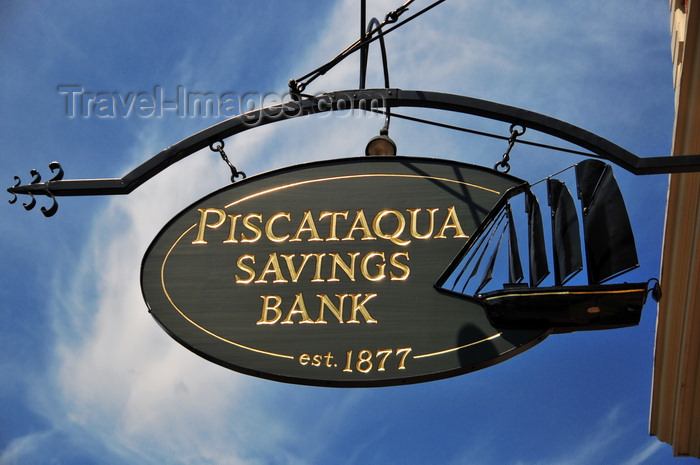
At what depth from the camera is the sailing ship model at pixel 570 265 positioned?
459cm

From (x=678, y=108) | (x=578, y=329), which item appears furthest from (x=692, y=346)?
(x=578, y=329)

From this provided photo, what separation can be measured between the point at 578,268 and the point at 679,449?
6064 millimetres

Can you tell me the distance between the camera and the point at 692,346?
9359mm

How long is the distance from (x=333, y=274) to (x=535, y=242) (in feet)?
3.40

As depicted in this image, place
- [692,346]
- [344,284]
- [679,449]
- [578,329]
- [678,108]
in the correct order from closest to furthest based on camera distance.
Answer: [578,329] → [344,284] → [678,108] → [692,346] → [679,449]

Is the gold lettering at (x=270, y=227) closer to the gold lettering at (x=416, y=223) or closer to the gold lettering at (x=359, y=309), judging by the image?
the gold lettering at (x=359, y=309)

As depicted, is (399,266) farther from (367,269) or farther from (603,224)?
(603,224)

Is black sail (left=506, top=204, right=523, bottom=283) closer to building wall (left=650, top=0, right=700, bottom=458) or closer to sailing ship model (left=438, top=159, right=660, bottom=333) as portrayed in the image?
sailing ship model (left=438, top=159, right=660, bottom=333)

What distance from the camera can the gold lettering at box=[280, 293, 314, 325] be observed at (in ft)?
16.3

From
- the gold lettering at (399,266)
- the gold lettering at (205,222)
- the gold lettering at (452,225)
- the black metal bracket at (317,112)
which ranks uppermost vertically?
the black metal bracket at (317,112)

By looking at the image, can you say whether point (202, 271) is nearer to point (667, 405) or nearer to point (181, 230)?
point (181, 230)

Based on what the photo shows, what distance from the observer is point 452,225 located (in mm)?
5055

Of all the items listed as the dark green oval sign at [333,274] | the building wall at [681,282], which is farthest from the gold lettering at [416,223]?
the building wall at [681,282]

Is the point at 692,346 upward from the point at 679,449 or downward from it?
upward
